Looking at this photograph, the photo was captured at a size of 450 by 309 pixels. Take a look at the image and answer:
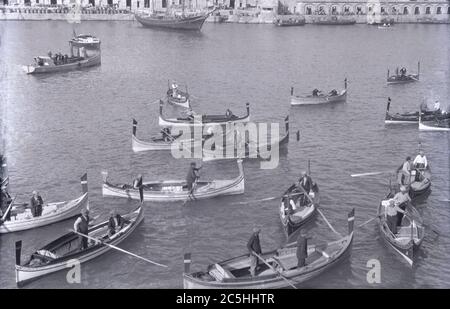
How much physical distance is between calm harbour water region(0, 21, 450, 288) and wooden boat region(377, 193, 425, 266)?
0.71 m

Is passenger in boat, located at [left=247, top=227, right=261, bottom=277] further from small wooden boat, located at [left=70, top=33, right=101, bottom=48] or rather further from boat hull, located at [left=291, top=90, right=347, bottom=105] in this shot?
small wooden boat, located at [left=70, top=33, right=101, bottom=48]

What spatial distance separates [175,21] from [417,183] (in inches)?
4396

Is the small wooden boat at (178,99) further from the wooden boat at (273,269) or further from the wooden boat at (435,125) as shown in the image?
the wooden boat at (273,269)

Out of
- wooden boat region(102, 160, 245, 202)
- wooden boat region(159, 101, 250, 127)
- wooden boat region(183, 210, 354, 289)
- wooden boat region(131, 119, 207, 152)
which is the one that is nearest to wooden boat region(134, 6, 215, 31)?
wooden boat region(159, 101, 250, 127)

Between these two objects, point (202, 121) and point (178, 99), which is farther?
point (178, 99)

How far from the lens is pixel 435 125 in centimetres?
5350

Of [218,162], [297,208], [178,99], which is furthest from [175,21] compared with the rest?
[297,208]

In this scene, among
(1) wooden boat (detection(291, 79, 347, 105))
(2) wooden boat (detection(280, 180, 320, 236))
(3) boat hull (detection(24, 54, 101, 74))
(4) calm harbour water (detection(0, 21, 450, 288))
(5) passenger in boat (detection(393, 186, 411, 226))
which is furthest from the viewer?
(3) boat hull (detection(24, 54, 101, 74))

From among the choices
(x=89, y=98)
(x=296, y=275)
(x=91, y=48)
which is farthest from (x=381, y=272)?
(x=91, y=48)

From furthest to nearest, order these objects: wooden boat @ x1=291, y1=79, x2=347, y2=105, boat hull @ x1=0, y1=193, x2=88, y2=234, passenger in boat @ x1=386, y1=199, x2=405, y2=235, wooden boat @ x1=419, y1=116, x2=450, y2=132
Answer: wooden boat @ x1=291, y1=79, x2=347, y2=105 < wooden boat @ x1=419, y1=116, x2=450, y2=132 < boat hull @ x1=0, y1=193, x2=88, y2=234 < passenger in boat @ x1=386, y1=199, x2=405, y2=235

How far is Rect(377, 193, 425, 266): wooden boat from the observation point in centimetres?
2941

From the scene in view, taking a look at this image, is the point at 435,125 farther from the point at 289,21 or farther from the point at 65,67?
the point at 289,21

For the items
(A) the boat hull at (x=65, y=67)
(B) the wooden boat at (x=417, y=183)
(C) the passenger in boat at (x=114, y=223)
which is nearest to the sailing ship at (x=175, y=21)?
(A) the boat hull at (x=65, y=67)

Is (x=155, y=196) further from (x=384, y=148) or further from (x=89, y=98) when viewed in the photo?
(x=89, y=98)
